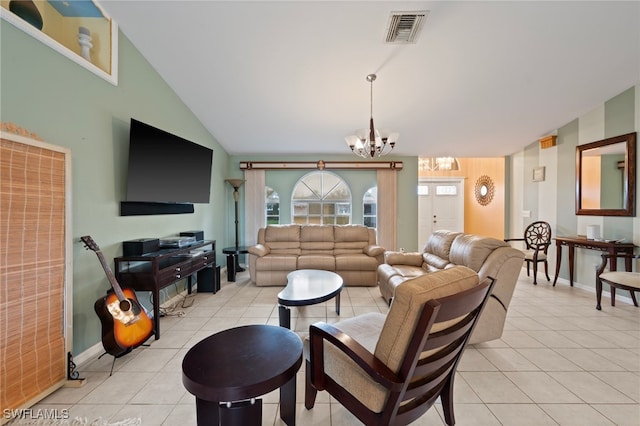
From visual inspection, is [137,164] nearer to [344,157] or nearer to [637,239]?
[344,157]

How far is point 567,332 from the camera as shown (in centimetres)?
253

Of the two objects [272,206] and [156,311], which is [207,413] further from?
[272,206]

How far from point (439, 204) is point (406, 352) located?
21.4 ft

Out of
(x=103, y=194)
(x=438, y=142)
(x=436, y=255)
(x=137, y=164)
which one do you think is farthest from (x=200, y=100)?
(x=438, y=142)

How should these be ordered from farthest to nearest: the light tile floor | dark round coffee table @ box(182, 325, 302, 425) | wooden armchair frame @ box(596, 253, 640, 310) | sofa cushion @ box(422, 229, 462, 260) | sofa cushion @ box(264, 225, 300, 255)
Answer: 1. sofa cushion @ box(264, 225, 300, 255)
2. sofa cushion @ box(422, 229, 462, 260)
3. wooden armchair frame @ box(596, 253, 640, 310)
4. the light tile floor
5. dark round coffee table @ box(182, 325, 302, 425)

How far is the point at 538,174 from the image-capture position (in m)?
4.68

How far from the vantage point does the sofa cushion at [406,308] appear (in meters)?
1.01

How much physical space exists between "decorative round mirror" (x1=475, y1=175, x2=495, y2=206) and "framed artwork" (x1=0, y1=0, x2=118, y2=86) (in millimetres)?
7341

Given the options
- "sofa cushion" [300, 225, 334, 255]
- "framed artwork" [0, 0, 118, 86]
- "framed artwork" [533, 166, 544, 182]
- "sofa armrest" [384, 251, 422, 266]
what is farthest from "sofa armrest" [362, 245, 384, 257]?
"framed artwork" [0, 0, 118, 86]

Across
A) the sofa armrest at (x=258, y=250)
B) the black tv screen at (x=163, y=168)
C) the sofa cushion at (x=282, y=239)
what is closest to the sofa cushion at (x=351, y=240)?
the sofa cushion at (x=282, y=239)

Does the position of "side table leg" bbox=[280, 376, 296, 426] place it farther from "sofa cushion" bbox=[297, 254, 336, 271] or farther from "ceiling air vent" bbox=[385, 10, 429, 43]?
"ceiling air vent" bbox=[385, 10, 429, 43]

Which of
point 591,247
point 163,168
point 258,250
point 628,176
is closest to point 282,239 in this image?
point 258,250

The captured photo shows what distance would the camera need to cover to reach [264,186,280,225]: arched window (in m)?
5.55

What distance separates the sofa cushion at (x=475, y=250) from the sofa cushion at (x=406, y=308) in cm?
135
